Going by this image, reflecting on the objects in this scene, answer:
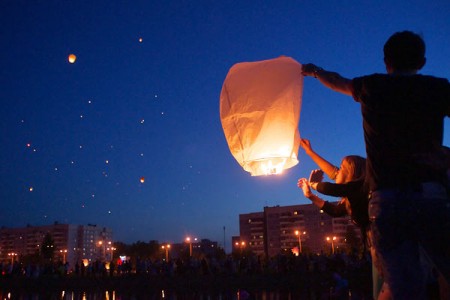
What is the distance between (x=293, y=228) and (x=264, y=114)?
119102 millimetres

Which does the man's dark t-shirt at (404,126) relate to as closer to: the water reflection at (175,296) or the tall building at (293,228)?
the water reflection at (175,296)

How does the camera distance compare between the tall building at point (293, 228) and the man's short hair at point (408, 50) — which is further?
the tall building at point (293, 228)

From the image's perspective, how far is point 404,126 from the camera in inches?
72.9

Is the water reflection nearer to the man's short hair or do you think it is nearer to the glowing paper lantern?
the glowing paper lantern

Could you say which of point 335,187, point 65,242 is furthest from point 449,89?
point 65,242

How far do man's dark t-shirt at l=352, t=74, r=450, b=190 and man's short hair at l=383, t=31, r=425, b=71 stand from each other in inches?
5.6

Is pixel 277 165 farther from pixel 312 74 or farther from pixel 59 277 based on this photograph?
pixel 59 277

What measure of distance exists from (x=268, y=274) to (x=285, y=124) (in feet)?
67.4

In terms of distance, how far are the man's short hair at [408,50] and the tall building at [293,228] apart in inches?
4178

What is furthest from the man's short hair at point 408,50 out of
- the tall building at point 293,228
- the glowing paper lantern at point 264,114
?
the tall building at point 293,228

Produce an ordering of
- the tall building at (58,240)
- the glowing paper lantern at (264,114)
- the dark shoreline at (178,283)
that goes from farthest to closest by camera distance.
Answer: the tall building at (58,240), the dark shoreline at (178,283), the glowing paper lantern at (264,114)

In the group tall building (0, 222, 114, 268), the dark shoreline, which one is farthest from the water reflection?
tall building (0, 222, 114, 268)

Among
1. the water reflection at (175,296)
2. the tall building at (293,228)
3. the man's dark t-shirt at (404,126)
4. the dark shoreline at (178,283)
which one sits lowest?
the water reflection at (175,296)

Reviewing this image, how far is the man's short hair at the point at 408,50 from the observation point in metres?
2.03
